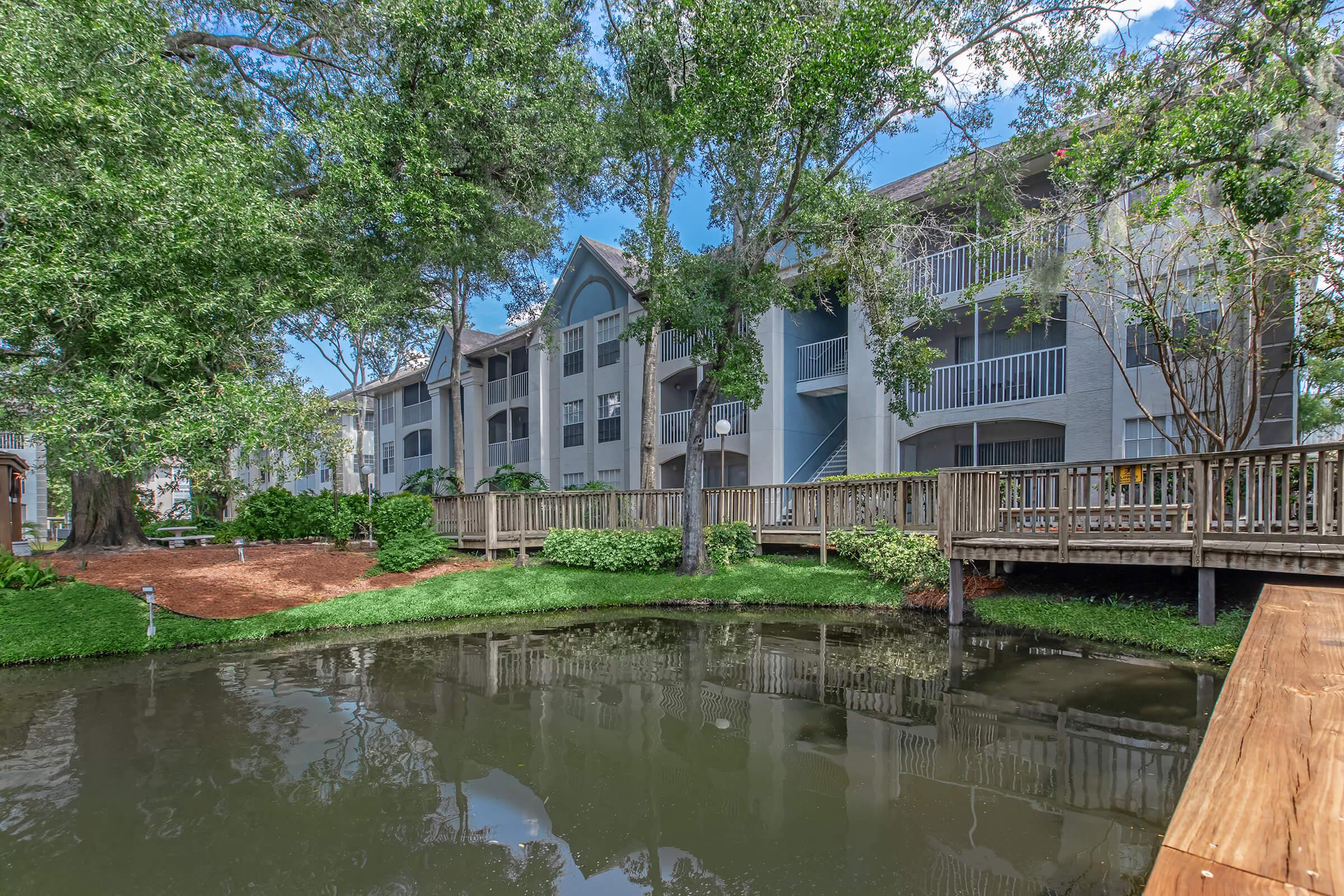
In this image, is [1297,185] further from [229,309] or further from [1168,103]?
[229,309]

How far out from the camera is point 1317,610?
2.98 metres

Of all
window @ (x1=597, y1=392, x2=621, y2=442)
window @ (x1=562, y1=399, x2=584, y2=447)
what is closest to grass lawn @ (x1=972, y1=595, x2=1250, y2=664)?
window @ (x1=597, y1=392, x2=621, y2=442)

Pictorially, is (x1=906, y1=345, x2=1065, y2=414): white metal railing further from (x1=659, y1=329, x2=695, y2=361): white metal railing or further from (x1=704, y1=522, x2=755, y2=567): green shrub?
(x1=659, y1=329, x2=695, y2=361): white metal railing

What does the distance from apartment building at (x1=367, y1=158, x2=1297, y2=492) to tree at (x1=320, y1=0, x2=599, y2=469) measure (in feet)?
14.0

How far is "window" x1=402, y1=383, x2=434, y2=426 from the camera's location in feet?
108

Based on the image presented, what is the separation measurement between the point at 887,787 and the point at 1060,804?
1013mm

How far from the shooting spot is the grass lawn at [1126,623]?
7.14 m

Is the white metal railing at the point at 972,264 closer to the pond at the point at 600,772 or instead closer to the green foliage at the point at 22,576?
the pond at the point at 600,772

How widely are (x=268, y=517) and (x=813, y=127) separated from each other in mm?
16820

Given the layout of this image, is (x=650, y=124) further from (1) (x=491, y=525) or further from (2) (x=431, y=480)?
(2) (x=431, y=480)

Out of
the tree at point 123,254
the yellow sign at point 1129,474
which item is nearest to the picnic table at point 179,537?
the tree at point 123,254

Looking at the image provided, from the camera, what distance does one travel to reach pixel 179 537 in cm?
1609

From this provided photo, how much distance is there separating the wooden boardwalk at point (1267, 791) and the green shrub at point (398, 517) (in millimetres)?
14485

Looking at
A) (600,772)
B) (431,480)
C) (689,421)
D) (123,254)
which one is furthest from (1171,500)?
(431,480)
